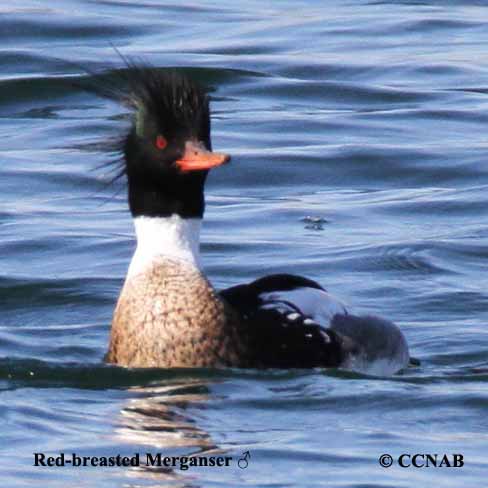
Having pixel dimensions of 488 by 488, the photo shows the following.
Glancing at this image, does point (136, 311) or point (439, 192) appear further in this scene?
point (439, 192)

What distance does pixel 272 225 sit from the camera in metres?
13.3

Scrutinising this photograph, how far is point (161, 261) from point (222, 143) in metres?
6.88

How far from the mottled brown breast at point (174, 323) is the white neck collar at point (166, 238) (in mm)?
39

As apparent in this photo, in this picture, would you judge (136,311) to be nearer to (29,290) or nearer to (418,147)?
(29,290)

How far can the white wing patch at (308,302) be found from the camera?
9211 millimetres

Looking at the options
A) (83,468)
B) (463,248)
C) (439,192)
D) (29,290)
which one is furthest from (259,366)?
(439,192)

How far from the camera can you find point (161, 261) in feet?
29.7

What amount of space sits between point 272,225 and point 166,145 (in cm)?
448
